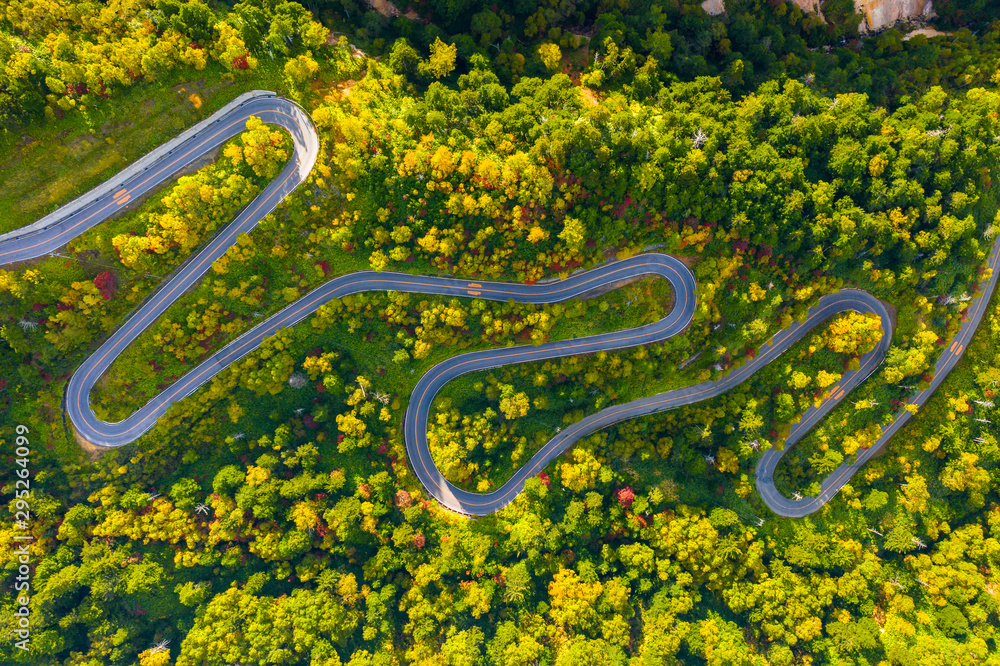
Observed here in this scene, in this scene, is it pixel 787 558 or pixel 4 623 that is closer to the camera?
pixel 4 623

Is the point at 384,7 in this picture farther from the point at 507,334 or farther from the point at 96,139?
the point at 507,334

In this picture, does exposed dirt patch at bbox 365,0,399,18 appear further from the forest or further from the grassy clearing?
the grassy clearing

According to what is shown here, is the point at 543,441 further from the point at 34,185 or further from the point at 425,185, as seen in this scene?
the point at 34,185

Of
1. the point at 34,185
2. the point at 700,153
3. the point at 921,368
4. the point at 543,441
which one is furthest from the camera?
the point at 543,441

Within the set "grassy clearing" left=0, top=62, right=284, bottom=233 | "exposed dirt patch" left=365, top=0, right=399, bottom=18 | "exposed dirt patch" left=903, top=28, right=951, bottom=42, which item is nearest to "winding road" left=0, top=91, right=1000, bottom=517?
"grassy clearing" left=0, top=62, right=284, bottom=233

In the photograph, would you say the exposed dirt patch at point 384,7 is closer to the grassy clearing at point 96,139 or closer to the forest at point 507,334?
the forest at point 507,334

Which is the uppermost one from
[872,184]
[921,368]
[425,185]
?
[872,184]

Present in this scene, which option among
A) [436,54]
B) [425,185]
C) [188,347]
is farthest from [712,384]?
[188,347]

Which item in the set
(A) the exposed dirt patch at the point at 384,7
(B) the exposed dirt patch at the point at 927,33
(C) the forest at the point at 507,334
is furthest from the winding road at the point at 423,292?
(B) the exposed dirt patch at the point at 927,33
